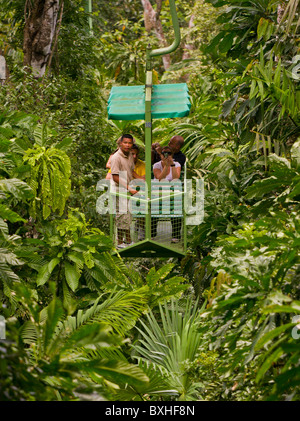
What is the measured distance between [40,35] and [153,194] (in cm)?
Answer: 475

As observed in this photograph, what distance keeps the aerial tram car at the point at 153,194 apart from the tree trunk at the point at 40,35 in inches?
148

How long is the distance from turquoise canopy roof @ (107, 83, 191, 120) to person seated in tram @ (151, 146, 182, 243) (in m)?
0.51

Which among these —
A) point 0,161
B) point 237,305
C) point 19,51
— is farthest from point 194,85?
point 237,305

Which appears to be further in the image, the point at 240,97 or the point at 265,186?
the point at 240,97

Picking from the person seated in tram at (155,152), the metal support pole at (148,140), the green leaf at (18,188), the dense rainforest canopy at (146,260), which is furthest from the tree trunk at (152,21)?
the green leaf at (18,188)

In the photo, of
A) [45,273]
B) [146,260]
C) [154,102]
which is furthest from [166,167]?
[146,260]

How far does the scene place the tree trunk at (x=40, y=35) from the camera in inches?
498

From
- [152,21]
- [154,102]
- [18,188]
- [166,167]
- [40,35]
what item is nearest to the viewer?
[18,188]

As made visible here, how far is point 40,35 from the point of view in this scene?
1266cm

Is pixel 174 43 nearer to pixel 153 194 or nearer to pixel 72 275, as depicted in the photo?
pixel 153 194

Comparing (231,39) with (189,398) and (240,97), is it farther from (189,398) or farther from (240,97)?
(189,398)

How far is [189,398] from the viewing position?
845 cm
